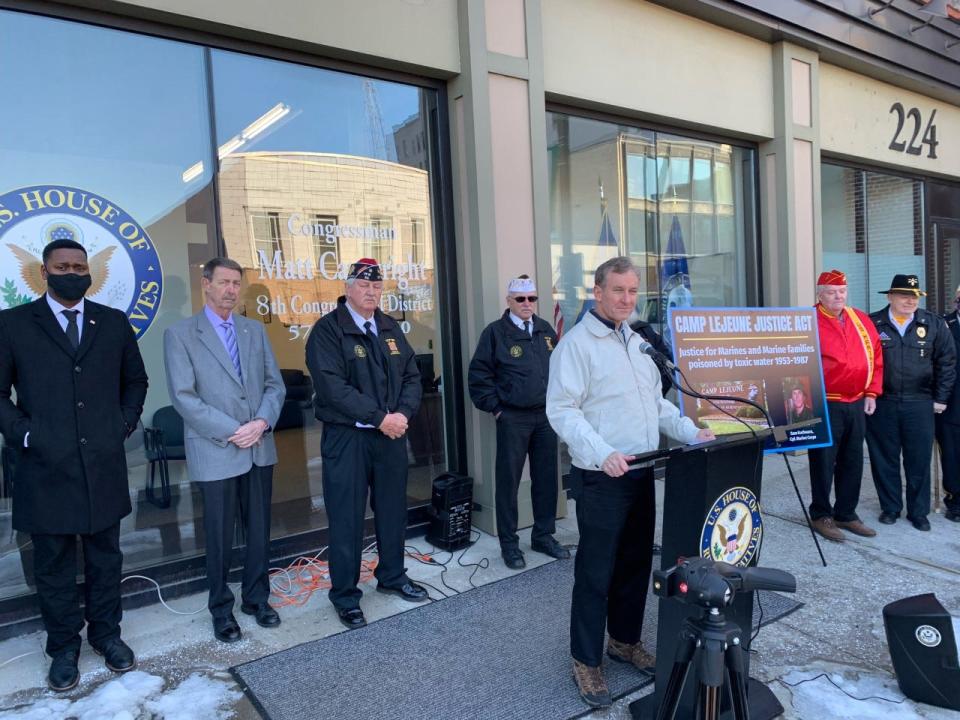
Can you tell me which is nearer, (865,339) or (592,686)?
(592,686)

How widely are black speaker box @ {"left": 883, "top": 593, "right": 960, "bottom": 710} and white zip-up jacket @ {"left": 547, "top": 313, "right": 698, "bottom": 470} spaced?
4.40ft

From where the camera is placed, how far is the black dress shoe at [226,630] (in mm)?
3506

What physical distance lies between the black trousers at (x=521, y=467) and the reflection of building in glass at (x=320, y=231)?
1179mm

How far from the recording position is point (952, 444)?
213 inches

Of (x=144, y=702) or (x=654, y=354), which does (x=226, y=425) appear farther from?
(x=654, y=354)

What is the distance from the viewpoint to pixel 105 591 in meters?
3.27

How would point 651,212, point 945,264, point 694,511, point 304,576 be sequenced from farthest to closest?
point 945,264, point 651,212, point 304,576, point 694,511

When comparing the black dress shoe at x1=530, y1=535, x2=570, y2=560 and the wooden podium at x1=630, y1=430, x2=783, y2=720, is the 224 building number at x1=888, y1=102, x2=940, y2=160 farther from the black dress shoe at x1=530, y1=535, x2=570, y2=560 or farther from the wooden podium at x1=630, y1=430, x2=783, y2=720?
the wooden podium at x1=630, y1=430, x2=783, y2=720

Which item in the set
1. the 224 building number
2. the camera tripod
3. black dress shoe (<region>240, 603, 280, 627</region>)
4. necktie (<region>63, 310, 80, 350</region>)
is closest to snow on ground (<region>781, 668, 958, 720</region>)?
the camera tripod

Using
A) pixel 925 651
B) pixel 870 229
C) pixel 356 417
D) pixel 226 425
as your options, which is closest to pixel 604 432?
pixel 356 417

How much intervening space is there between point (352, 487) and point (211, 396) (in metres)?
0.91

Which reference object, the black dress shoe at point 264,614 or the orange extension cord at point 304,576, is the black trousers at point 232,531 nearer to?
the black dress shoe at point 264,614

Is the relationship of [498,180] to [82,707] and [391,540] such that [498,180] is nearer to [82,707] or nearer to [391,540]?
[391,540]

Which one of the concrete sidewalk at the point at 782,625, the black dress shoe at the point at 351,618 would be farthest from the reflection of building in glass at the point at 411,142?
the black dress shoe at the point at 351,618
